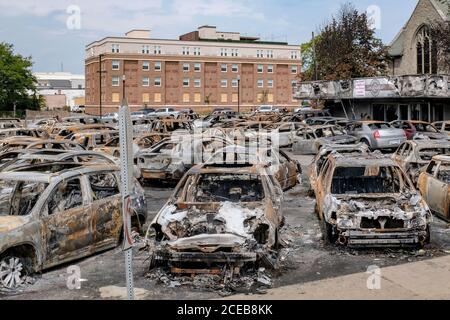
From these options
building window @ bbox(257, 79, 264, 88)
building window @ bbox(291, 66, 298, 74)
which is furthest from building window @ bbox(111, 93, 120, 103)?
building window @ bbox(291, 66, 298, 74)

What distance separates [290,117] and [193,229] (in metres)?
27.7

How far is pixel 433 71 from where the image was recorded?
44.2m

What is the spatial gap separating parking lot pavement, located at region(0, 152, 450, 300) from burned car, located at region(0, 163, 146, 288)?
0.86 feet

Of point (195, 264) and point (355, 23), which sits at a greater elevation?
point (355, 23)

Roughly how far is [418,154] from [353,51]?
34100 mm

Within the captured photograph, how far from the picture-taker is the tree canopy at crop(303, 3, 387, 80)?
46406 mm

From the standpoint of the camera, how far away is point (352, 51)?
1855 inches

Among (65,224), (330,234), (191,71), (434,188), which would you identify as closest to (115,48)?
(191,71)

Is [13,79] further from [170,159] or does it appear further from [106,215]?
[106,215]

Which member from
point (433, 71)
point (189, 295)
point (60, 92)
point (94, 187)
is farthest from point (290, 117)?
point (60, 92)

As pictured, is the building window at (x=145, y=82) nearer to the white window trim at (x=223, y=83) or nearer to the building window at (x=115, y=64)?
the building window at (x=115, y=64)

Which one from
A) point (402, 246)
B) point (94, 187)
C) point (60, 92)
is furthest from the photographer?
point (60, 92)

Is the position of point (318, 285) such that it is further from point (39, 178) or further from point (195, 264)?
point (39, 178)

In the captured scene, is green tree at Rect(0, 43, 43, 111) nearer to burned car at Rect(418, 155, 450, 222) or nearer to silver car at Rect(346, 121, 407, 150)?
silver car at Rect(346, 121, 407, 150)
